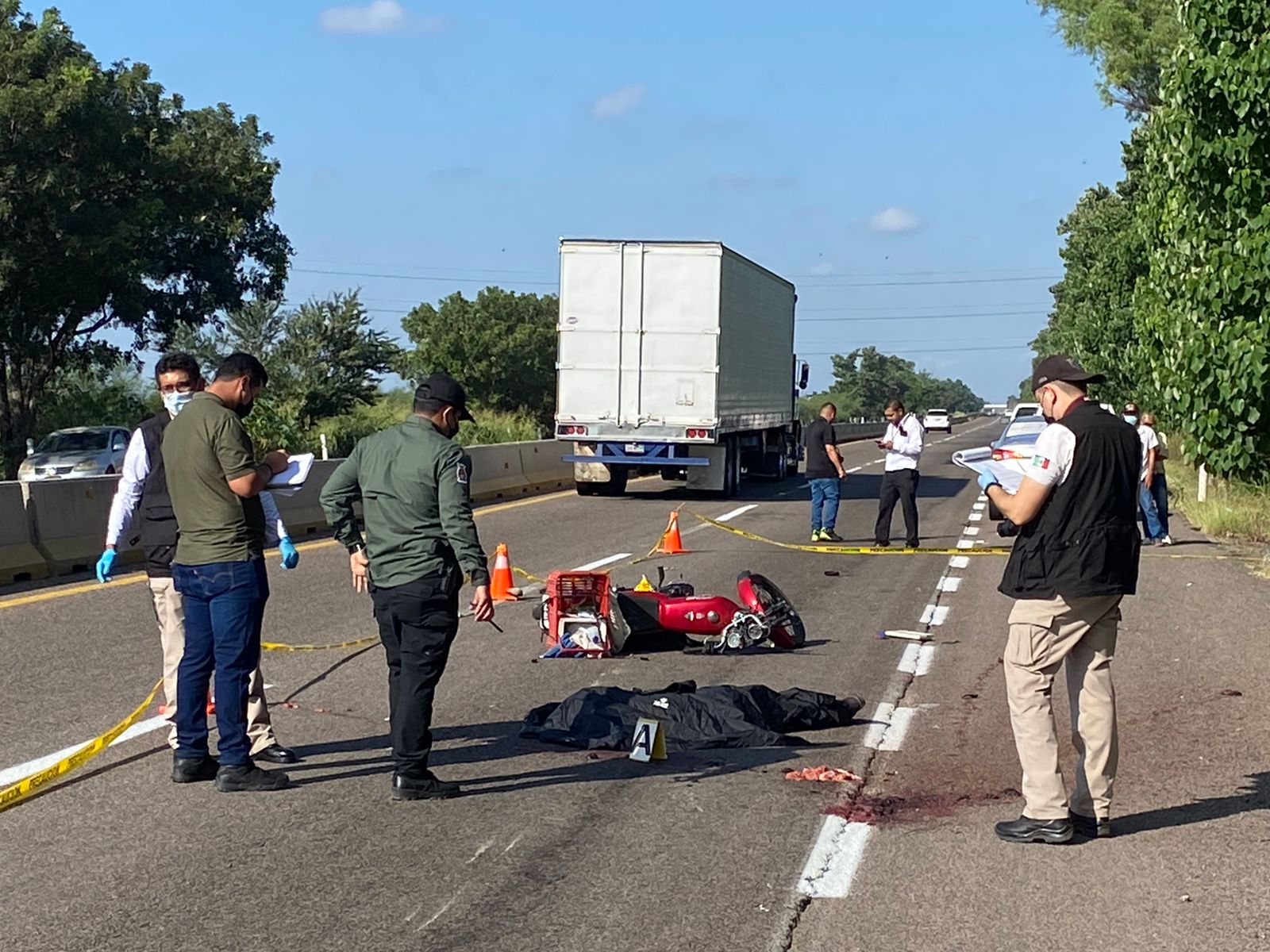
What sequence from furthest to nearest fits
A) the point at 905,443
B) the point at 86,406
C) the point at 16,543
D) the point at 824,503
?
1. the point at 86,406
2. the point at 824,503
3. the point at 905,443
4. the point at 16,543

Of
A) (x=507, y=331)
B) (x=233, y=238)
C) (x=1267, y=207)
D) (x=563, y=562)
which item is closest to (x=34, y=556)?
(x=563, y=562)

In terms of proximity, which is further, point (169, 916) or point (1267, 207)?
point (1267, 207)

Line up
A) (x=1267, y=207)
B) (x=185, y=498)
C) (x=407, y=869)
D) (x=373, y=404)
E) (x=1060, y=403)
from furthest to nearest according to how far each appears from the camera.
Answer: (x=373, y=404), (x=1267, y=207), (x=185, y=498), (x=1060, y=403), (x=407, y=869)

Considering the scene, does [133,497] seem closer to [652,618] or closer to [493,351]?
[652,618]

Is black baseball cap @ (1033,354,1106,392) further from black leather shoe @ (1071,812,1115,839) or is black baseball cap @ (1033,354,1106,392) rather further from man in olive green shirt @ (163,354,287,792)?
man in olive green shirt @ (163,354,287,792)

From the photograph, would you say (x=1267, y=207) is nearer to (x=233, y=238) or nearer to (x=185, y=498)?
(x=185, y=498)

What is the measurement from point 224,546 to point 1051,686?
11.6 feet

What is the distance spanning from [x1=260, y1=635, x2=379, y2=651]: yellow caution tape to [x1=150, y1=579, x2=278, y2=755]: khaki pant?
3044 millimetres

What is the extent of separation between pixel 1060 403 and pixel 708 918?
2.44 m

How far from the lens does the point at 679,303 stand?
26.5m

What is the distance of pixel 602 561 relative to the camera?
1703cm

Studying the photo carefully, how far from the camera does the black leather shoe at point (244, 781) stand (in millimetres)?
6789

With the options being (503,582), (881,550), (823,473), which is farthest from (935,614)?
(823,473)

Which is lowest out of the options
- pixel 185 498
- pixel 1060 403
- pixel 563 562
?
pixel 563 562
